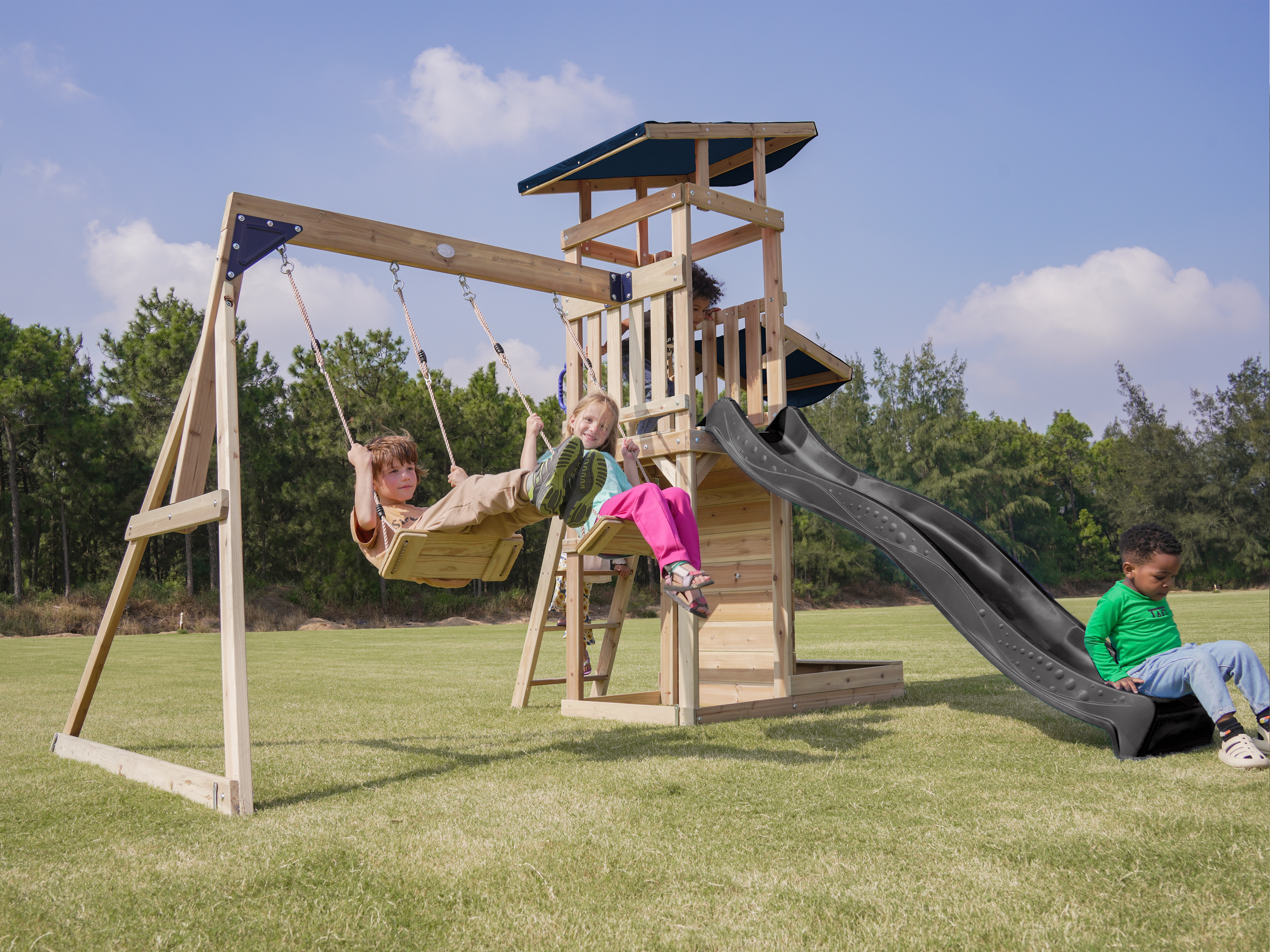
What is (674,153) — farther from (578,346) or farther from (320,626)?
(320,626)

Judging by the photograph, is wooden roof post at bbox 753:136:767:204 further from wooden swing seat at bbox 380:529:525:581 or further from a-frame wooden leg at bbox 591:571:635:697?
wooden swing seat at bbox 380:529:525:581

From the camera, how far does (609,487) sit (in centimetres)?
594

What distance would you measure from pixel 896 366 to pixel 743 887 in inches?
2306

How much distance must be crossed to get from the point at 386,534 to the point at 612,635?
353 cm

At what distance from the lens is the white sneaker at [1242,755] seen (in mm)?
4891

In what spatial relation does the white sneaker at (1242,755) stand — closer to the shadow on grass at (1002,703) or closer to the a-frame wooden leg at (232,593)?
the shadow on grass at (1002,703)

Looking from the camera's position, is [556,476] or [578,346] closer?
[556,476]

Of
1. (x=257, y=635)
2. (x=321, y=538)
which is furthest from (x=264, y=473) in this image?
(x=257, y=635)

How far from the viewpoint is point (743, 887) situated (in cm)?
320

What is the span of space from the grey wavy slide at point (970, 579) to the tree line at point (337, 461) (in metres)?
26.3

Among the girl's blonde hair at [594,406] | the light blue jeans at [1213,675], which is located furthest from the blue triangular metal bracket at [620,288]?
the light blue jeans at [1213,675]

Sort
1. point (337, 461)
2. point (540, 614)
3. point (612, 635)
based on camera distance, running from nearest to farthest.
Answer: point (540, 614) → point (612, 635) → point (337, 461)

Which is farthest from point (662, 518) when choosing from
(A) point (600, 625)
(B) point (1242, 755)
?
(A) point (600, 625)

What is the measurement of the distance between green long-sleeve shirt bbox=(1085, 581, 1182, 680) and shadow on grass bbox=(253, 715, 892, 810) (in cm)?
152
